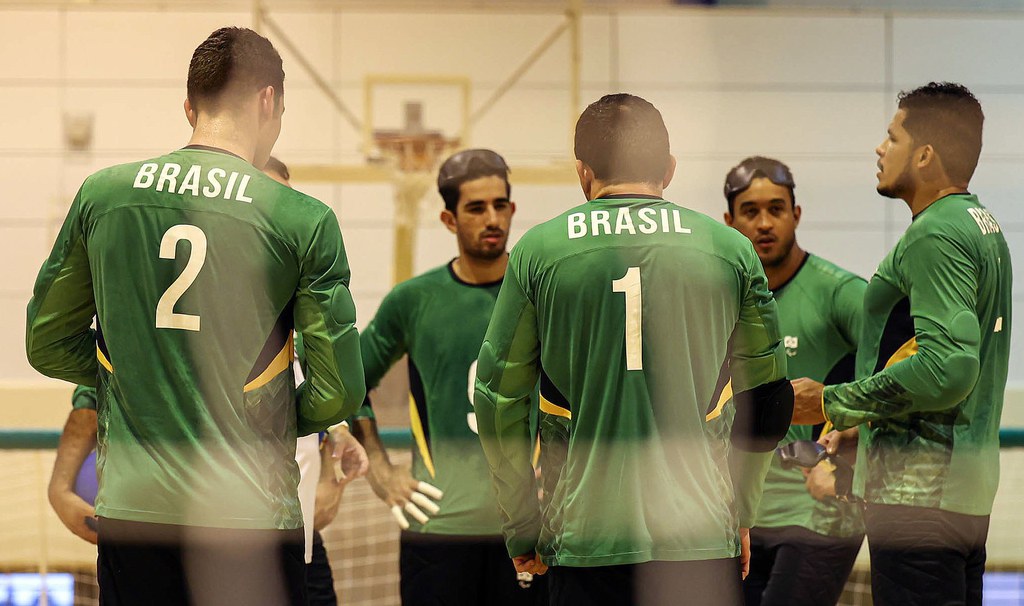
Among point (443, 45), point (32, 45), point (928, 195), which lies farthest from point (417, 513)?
point (32, 45)

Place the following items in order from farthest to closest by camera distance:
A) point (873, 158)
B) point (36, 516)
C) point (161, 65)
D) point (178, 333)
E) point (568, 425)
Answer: point (161, 65) → point (873, 158) → point (36, 516) → point (568, 425) → point (178, 333)

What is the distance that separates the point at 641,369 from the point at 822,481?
1197 mm

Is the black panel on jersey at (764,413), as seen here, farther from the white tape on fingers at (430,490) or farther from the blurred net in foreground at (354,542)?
the blurred net in foreground at (354,542)

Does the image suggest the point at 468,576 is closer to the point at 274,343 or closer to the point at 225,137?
the point at 274,343

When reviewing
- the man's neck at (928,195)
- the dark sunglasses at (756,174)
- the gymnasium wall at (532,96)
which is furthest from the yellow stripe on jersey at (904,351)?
the gymnasium wall at (532,96)

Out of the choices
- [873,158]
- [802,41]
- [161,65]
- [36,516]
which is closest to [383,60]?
[161,65]

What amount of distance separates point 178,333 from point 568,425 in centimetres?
67

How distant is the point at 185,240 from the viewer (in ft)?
6.14

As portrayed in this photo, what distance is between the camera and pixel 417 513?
118 inches

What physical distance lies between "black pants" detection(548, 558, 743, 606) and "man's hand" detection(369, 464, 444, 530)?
1.09 meters

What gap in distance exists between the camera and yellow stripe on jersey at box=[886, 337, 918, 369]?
2469mm

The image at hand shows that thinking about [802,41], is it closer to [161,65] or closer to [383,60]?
[383,60]

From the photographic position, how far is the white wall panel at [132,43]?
6.46 metres

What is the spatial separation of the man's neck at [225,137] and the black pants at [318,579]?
1285 mm
